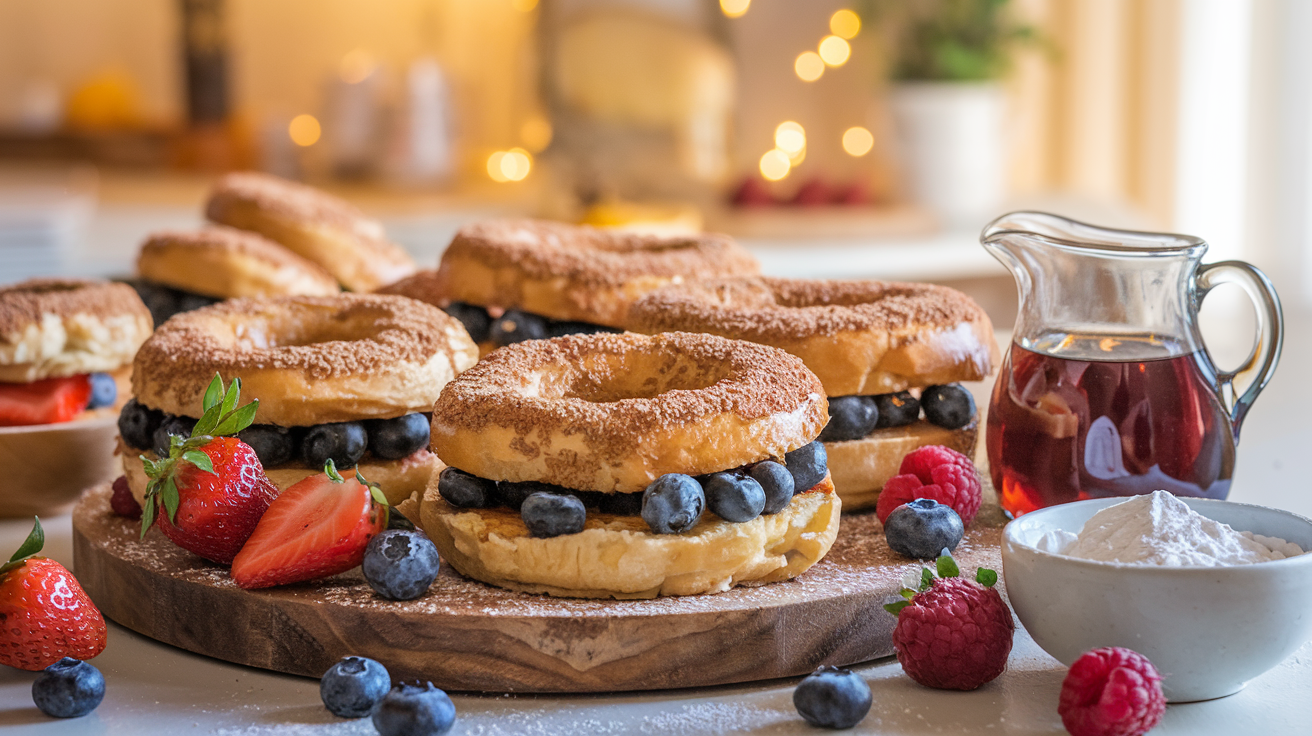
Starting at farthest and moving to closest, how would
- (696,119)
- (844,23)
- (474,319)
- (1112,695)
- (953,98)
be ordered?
(844,23) → (696,119) → (953,98) → (474,319) → (1112,695)

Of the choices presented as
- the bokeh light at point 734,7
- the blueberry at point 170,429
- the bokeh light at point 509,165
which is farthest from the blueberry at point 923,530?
the bokeh light at point 509,165

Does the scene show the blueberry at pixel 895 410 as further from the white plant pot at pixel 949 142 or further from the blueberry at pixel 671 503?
the white plant pot at pixel 949 142

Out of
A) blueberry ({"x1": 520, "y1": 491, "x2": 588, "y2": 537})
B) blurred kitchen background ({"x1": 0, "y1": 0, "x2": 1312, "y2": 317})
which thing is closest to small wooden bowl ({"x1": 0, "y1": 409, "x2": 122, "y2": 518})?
blueberry ({"x1": 520, "y1": 491, "x2": 588, "y2": 537})

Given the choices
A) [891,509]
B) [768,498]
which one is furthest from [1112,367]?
[768,498]

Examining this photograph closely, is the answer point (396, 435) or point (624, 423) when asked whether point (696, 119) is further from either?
point (624, 423)

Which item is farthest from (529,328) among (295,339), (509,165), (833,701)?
(509,165)

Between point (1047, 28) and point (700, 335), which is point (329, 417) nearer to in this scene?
point (700, 335)
